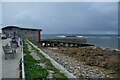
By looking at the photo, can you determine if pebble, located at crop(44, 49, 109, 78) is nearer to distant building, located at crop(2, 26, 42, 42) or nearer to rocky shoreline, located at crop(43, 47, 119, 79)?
rocky shoreline, located at crop(43, 47, 119, 79)

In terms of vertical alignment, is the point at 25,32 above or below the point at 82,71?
above

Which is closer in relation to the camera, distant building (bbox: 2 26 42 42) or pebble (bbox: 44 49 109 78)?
Answer: pebble (bbox: 44 49 109 78)

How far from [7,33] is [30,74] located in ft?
213

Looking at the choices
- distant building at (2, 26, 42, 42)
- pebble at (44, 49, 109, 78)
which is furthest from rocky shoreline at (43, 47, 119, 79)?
distant building at (2, 26, 42, 42)

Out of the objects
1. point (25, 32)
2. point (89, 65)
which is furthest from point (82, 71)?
point (25, 32)

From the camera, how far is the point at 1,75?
43.5 feet

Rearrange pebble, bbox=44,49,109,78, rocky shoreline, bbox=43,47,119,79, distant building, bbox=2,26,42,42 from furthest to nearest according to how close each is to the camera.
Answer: distant building, bbox=2,26,42,42 → rocky shoreline, bbox=43,47,119,79 → pebble, bbox=44,49,109,78

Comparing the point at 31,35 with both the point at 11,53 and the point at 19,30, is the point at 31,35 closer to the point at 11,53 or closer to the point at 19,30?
the point at 19,30

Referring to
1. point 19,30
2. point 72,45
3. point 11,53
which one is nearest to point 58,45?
point 72,45

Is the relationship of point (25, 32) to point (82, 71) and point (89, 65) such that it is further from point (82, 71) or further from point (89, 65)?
point (82, 71)

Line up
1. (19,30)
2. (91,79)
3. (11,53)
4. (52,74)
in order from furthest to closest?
(19,30), (11,53), (91,79), (52,74)

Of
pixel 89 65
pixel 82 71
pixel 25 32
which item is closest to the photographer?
pixel 82 71

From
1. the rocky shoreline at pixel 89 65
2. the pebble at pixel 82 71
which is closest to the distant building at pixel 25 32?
the rocky shoreline at pixel 89 65

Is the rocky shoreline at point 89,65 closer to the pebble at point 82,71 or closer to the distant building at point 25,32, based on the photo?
the pebble at point 82,71
